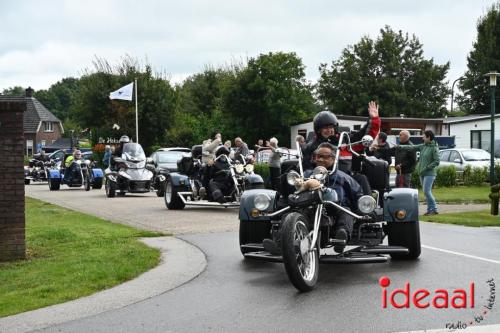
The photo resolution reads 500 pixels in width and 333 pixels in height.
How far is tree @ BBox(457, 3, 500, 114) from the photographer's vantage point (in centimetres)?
6050

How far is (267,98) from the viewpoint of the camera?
50031 mm

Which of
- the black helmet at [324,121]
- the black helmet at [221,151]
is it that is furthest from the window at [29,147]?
the black helmet at [324,121]

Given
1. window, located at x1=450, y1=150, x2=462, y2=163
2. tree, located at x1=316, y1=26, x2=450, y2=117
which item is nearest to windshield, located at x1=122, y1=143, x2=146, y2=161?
window, located at x1=450, y1=150, x2=462, y2=163

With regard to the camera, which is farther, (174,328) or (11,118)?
(11,118)

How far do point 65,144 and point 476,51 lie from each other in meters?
40.8

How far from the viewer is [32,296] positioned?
24.9 ft

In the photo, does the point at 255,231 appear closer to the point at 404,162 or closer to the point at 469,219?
the point at 469,219

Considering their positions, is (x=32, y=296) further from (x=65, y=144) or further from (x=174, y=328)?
(x=65, y=144)

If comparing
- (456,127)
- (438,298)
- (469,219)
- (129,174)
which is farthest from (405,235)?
(456,127)

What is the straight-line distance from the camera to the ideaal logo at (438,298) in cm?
672

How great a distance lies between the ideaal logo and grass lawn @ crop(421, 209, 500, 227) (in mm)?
6504

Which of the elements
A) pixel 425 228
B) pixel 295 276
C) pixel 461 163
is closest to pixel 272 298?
pixel 295 276

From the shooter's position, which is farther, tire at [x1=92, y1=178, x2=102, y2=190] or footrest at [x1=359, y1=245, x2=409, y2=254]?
tire at [x1=92, y1=178, x2=102, y2=190]

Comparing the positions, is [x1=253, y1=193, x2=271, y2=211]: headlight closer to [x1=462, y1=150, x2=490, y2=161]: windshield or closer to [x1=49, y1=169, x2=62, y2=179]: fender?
[x1=49, y1=169, x2=62, y2=179]: fender
